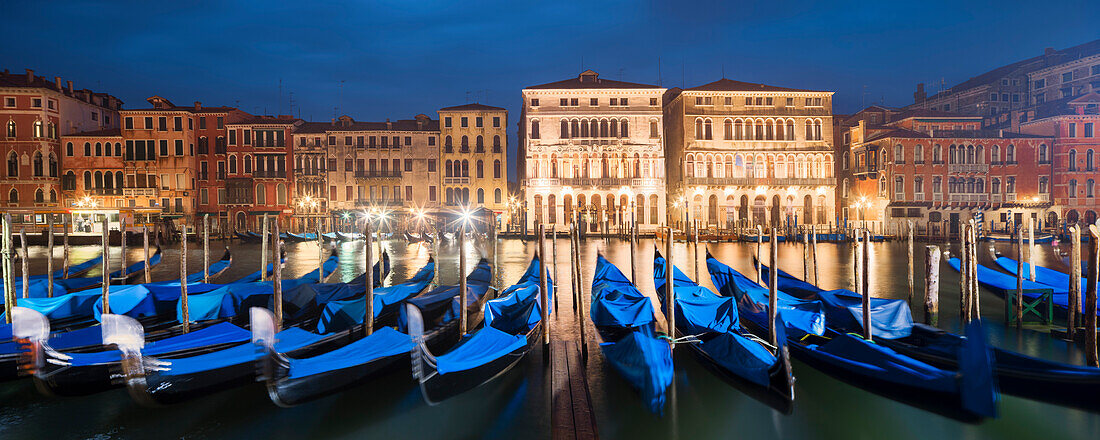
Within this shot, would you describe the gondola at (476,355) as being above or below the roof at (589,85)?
below

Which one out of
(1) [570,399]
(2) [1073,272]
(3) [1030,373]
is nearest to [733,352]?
(1) [570,399]

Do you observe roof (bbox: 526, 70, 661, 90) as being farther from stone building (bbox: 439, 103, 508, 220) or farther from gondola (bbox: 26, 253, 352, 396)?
gondola (bbox: 26, 253, 352, 396)

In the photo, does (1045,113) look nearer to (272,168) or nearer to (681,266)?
(681,266)

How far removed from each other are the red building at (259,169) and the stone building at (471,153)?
28.8ft

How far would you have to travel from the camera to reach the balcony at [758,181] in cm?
3167

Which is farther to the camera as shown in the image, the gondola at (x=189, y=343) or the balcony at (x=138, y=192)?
the balcony at (x=138, y=192)

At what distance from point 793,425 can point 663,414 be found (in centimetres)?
114

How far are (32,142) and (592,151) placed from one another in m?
29.7

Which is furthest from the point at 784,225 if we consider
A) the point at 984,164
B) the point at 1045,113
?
the point at 1045,113

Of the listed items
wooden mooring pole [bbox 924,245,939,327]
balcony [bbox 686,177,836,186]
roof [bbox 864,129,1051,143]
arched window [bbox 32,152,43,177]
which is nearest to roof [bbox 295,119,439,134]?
arched window [bbox 32,152,43,177]

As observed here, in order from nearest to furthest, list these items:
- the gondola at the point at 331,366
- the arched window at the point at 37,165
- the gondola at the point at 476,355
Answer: the gondola at the point at 331,366 < the gondola at the point at 476,355 < the arched window at the point at 37,165

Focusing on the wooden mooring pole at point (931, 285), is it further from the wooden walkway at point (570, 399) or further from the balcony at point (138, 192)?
the balcony at point (138, 192)

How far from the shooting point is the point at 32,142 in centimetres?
3186

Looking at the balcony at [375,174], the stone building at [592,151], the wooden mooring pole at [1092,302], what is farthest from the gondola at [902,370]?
the balcony at [375,174]
